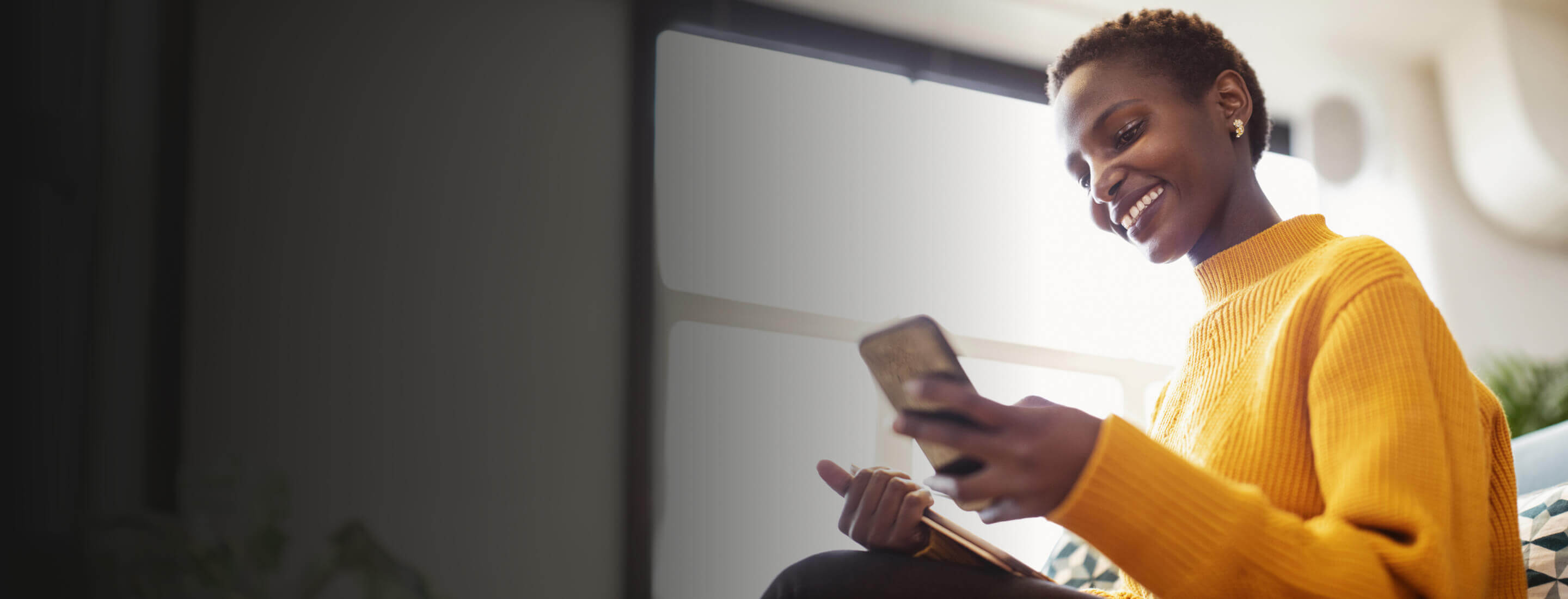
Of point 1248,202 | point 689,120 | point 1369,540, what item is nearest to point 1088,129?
point 1248,202

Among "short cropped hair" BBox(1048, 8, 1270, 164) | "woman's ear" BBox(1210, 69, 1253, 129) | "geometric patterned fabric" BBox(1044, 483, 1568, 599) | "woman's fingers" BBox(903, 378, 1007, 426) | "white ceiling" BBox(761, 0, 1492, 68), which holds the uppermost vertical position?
"white ceiling" BBox(761, 0, 1492, 68)

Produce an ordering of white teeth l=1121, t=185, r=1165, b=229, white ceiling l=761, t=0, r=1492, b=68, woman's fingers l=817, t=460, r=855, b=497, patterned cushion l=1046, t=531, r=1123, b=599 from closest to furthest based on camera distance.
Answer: woman's fingers l=817, t=460, r=855, b=497 → white teeth l=1121, t=185, r=1165, b=229 → patterned cushion l=1046, t=531, r=1123, b=599 → white ceiling l=761, t=0, r=1492, b=68

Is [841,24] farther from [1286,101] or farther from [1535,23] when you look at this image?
[1535,23]

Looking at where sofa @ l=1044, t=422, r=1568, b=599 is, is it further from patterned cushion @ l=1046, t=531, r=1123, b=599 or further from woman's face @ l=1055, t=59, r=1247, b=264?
woman's face @ l=1055, t=59, r=1247, b=264

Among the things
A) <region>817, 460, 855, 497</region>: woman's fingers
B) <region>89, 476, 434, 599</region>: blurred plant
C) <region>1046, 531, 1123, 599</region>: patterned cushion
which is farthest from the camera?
<region>1046, 531, 1123, 599</region>: patterned cushion

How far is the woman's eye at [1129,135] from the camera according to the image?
997 millimetres

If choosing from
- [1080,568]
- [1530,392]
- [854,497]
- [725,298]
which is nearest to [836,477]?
[854,497]

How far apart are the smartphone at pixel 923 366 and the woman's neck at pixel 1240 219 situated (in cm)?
50

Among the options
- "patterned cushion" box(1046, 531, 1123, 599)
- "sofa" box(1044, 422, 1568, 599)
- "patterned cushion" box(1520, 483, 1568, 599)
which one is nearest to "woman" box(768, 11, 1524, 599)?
"sofa" box(1044, 422, 1568, 599)

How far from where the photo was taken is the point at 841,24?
2.74 metres

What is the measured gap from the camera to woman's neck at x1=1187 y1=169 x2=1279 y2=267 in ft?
3.30

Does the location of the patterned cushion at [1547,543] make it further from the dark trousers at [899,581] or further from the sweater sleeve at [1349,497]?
the dark trousers at [899,581]

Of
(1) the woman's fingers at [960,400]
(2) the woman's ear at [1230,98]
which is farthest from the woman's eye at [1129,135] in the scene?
(1) the woman's fingers at [960,400]

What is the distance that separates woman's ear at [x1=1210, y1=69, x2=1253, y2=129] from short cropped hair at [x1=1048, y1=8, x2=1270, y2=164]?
0.01 meters
